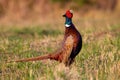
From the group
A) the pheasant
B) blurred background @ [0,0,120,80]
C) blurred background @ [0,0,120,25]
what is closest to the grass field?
blurred background @ [0,0,120,80]

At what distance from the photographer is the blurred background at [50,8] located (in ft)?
64.1

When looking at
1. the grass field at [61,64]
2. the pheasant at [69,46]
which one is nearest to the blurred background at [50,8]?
the grass field at [61,64]

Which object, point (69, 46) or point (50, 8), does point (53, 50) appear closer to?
point (69, 46)

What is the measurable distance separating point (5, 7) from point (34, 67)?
501 inches

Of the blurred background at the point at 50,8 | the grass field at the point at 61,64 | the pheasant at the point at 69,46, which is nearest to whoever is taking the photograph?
the grass field at the point at 61,64

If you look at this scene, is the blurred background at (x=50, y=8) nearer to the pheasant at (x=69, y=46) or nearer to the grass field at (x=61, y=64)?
the grass field at (x=61, y=64)

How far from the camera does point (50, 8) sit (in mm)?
20562

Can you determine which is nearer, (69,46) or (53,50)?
(69,46)

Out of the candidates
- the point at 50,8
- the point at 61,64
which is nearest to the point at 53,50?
the point at 61,64

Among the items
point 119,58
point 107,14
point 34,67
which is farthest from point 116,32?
point 107,14

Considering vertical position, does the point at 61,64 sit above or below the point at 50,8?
above

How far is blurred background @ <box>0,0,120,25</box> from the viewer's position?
19.5m

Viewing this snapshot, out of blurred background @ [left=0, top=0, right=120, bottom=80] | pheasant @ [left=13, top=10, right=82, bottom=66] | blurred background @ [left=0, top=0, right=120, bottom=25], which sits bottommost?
blurred background @ [left=0, top=0, right=120, bottom=25]

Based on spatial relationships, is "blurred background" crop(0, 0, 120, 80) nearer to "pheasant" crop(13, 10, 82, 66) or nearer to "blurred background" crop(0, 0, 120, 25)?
"pheasant" crop(13, 10, 82, 66)
